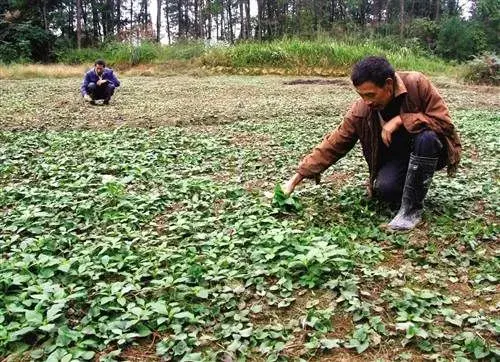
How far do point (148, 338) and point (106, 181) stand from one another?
8.27 ft

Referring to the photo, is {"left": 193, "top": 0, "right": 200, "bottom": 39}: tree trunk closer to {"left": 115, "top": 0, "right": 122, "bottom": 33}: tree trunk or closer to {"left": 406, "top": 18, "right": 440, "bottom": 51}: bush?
{"left": 115, "top": 0, "right": 122, "bottom": 33}: tree trunk

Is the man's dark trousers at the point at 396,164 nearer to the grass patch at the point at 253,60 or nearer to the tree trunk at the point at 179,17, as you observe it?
the grass patch at the point at 253,60

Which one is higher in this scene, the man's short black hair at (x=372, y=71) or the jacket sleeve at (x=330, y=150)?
the man's short black hair at (x=372, y=71)

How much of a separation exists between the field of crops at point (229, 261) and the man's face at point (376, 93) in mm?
889

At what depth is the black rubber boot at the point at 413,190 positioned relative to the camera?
3713 millimetres

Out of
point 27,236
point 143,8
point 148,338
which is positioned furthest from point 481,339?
point 143,8

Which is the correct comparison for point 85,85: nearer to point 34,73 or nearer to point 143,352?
point 143,352

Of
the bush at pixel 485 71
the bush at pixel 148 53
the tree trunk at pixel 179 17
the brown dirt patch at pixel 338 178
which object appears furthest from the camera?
the tree trunk at pixel 179 17

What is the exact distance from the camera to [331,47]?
59.0 feet

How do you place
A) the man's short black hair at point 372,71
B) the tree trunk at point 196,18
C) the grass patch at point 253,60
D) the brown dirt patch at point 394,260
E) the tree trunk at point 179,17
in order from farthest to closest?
the tree trunk at point 179,17
the tree trunk at point 196,18
the grass patch at point 253,60
the man's short black hair at point 372,71
the brown dirt patch at point 394,260

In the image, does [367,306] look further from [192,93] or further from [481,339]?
[192,93]

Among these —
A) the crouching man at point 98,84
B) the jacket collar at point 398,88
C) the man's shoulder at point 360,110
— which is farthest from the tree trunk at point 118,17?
the jacket collar at point 398,88

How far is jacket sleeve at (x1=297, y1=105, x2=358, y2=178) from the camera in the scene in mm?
4051

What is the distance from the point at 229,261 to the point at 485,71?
13844 mm
